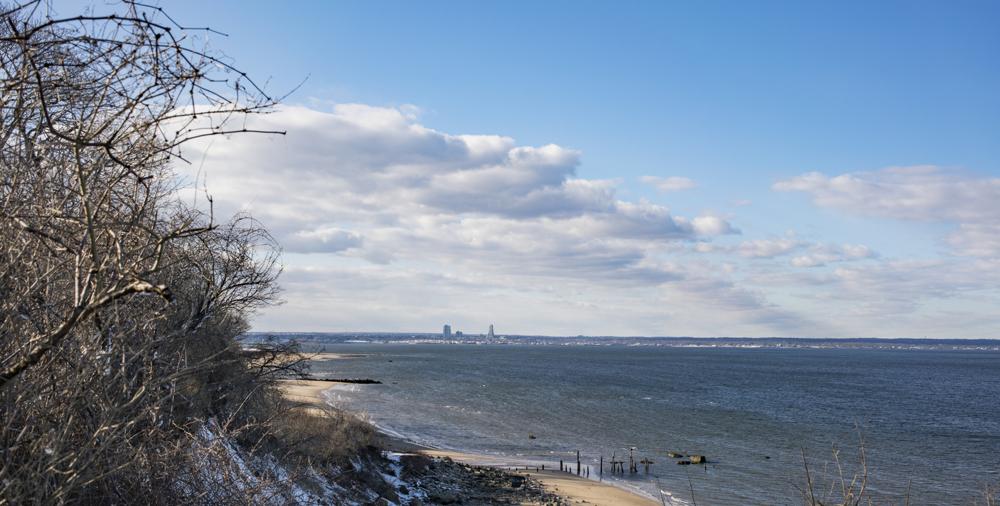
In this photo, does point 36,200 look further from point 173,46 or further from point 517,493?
point 517,493

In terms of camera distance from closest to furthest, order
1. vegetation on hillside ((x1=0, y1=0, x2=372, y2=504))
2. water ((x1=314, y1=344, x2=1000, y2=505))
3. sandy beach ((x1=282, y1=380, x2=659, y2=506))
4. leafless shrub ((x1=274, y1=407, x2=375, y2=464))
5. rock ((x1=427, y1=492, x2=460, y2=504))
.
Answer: vegetation on hillside ((x1=0, y1=0, x2=372, y2=504)) < leafless shrub ((x1=274, y1=407, x2=375, y2=464)) < rock ((x1=427, y1=492, x2=460, y2=504)) < sandy beach ((x1=282, y1=380, x2=659, y2=506)) < water ((x1=314, y1=344, x2=1000, y2=505))

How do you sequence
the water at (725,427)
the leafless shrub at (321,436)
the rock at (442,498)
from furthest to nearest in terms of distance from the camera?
the water at (725,427), the rock at (442,498), the leafless shrub at (321,436)

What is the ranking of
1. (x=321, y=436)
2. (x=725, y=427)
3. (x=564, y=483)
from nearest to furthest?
(x=321, y=436) < (x=564, y=483) < (x=725, y=427)

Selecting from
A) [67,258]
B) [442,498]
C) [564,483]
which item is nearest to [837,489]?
[564,483]

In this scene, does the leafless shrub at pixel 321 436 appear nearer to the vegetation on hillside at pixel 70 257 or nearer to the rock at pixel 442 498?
the rock at pixel 442 498

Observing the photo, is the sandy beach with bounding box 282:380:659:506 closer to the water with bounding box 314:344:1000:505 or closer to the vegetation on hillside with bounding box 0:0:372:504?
the water with bounding box 314:344:1000:505

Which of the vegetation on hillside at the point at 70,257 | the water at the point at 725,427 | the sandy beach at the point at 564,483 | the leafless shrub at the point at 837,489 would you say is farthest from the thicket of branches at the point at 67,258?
the sandy beach at the point at 564,483

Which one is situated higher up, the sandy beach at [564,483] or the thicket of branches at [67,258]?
the thicket of branches at [67,258]

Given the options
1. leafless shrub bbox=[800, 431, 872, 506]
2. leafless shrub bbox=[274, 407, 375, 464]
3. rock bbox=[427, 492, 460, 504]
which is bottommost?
rock bbox=[427, 492, 460, 504]

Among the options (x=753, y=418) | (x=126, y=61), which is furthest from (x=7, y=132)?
(x=753, y=418)

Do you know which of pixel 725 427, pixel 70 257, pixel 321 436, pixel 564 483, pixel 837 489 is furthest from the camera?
pixel 725 427

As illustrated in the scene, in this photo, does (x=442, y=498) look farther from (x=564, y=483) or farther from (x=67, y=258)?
(x=67, y=258)

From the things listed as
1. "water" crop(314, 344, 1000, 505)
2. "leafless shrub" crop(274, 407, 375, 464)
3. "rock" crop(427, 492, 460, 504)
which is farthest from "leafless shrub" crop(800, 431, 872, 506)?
"leafless shrub" crop(274, 407, 375, 464)

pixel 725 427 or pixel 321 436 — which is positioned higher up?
pixel 321 436
